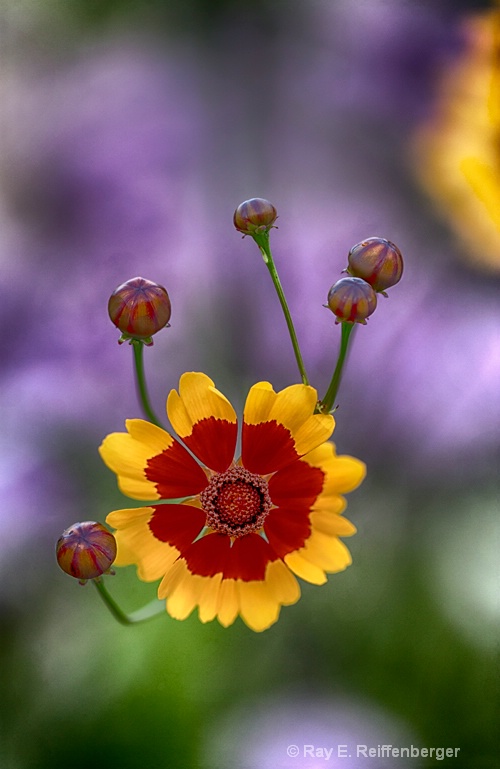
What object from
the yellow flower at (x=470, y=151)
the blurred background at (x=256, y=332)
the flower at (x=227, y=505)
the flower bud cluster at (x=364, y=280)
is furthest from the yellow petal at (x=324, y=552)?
the yellow flower at (x=470, y=151)

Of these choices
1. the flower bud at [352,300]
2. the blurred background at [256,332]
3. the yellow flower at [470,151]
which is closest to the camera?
the flower bud at [352,300]

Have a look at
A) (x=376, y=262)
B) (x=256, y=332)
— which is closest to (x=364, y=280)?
(x=376, y=262)

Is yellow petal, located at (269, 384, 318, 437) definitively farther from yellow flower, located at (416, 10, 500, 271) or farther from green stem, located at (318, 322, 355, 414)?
yellow flower, located at (416, 10, 500, 271)

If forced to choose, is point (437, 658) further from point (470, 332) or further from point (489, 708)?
point (470, 332)

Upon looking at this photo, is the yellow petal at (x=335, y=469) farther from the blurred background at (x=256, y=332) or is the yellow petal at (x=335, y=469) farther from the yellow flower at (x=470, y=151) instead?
the yellow flower at (x=470, y=151)

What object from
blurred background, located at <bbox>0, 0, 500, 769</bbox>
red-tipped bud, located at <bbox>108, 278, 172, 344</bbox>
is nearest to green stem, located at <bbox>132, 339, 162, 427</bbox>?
red-tipped bud, located at <bbox>108, 278, 172, 344</bbox>

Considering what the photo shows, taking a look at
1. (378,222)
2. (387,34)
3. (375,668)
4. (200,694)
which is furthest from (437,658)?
(387,34)

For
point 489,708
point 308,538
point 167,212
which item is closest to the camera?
point 308,538
